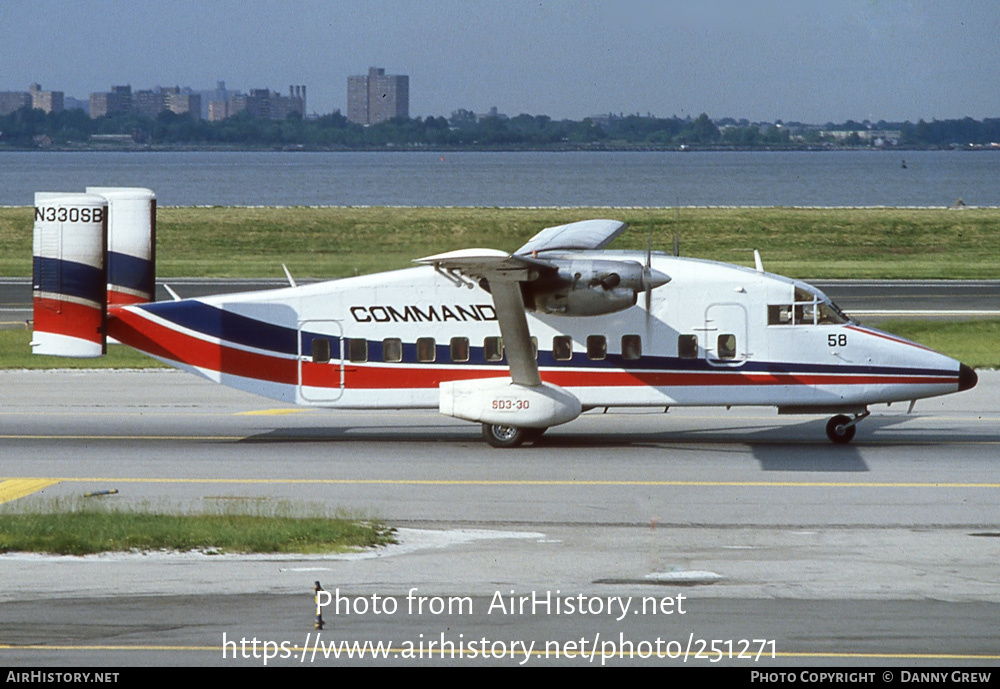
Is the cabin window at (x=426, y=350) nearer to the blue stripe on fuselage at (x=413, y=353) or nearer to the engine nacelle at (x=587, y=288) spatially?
the blue stripe on fuselage at (x=413, y=353)

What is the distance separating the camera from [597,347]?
2181 cm

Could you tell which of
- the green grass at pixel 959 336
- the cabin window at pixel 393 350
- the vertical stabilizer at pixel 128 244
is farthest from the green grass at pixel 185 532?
the green grass at pixel 959 336

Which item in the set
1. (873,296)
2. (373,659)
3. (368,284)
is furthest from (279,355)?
(873,296)

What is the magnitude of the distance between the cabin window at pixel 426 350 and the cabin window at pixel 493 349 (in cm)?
93

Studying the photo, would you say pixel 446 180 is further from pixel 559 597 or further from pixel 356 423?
pixel 559 597

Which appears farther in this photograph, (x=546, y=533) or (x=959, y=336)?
(x=959, y=336)

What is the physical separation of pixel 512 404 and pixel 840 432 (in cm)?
595

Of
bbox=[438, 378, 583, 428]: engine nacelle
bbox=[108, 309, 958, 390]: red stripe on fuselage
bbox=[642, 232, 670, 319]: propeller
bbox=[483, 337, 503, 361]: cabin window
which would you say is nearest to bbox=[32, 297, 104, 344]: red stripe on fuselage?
bbox=[108, 309, 958, 390]: red stripe on fuselage

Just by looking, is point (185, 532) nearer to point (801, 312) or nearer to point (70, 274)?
point (70, 274)

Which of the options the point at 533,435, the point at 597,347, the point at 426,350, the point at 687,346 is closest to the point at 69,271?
the point at 426,350

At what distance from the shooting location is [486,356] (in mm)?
22047

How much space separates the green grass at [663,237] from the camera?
5762 centimetres

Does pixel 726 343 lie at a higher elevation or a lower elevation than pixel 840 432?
higher

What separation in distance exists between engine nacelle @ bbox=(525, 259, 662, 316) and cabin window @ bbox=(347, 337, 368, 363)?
3.20m
